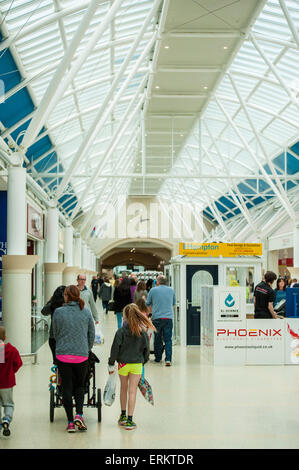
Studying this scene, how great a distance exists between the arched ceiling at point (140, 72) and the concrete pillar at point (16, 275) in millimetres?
1134

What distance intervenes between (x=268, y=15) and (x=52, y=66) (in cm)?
745

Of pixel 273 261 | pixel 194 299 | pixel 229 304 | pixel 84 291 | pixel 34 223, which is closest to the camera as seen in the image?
pixel 84 291

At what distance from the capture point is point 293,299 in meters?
13.4

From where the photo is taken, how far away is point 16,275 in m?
13.4

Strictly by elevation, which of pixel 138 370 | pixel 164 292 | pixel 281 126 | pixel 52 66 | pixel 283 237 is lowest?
pixel 138 370

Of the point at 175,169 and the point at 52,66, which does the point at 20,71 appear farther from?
the point at 175,169

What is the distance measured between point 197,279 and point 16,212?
5487mm

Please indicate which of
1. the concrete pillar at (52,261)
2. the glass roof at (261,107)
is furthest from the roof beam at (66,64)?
the concrete pillar at (52,261)

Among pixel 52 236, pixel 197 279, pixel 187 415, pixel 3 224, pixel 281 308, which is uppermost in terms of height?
pixel 52 236

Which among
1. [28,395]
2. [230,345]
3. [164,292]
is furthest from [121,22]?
[28,395]

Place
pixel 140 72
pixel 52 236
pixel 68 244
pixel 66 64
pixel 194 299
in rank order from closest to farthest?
pixel 66 64 → pixel 194 299 → pixel 140 72 → pixel 52 236 → pixel 68 244

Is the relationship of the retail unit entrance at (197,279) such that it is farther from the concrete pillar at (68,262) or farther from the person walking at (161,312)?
the concrete pillar at (68,262)

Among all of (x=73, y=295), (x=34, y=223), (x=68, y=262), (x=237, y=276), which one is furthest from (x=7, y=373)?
(x=68, y=262)

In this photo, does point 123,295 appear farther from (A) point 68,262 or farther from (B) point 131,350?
(A) point 68,262
